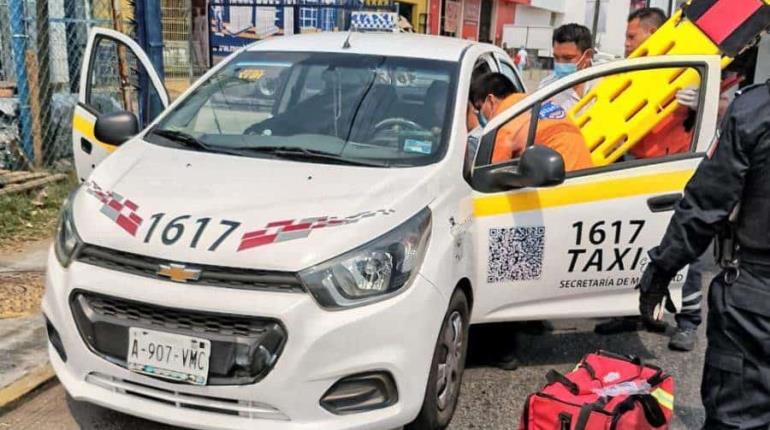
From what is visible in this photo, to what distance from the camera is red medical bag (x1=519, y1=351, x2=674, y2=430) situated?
2703mm

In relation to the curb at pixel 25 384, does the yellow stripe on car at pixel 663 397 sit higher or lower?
higher

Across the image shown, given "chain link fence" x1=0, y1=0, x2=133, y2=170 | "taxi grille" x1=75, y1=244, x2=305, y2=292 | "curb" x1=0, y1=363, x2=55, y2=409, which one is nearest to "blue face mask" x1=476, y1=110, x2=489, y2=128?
"taxi grille" x1=75, y1=244, x2=305, y2=292

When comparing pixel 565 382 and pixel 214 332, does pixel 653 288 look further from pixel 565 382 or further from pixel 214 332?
pixel 214 332

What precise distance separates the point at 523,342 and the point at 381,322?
194 cm

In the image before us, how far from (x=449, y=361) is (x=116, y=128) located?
2.10 metres

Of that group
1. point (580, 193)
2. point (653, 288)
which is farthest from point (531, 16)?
point (653, 288)

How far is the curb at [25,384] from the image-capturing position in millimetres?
3311

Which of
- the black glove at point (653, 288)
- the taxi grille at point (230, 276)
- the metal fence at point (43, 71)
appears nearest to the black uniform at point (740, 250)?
the black glove at point (653, 288)

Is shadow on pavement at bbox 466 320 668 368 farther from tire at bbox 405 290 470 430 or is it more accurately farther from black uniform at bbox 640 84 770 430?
black uniform at bbox 640 84 770 430

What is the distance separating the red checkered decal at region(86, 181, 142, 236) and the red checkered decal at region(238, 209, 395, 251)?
0.46 meters

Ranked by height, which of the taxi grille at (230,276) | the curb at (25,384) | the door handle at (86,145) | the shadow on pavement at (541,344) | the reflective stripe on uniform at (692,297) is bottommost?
the shadow on pavement at (541,344)

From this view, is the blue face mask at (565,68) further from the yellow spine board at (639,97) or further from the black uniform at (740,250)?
the black uniform at (740,250)

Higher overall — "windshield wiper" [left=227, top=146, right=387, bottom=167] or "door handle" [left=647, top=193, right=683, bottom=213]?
"windshield wiper" [left=227, top=146, right=387, bottom=167]

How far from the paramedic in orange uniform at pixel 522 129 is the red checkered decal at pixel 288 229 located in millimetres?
1207
